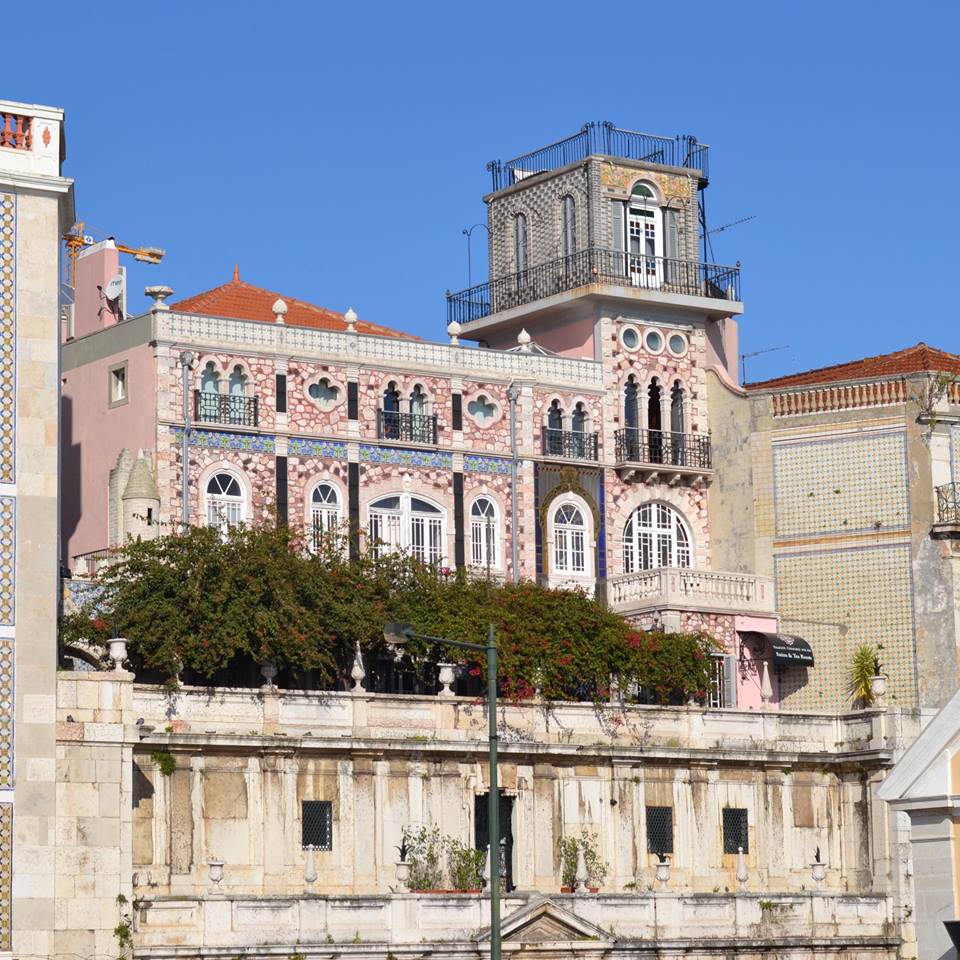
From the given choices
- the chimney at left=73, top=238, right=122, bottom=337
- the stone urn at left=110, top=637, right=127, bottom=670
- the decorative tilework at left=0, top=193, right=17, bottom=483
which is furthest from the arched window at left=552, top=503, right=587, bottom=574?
the decorative tilework at left=0, top=193, right=17, bottom=483

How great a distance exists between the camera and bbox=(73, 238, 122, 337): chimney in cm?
6650

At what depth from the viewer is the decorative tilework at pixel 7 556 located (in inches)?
1865

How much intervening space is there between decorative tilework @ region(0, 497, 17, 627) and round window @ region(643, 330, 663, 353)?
80.4 ft

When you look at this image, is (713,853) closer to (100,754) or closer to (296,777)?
(296,777)

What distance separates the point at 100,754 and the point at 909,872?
18.8m

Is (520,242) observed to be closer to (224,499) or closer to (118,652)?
(224,499)

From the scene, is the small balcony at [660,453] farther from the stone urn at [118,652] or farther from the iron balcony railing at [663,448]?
the stone urn at [118,652]

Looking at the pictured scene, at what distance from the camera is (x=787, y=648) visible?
212ft

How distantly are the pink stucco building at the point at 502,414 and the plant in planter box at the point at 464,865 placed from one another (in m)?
9.04

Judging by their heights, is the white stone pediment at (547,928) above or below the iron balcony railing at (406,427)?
below

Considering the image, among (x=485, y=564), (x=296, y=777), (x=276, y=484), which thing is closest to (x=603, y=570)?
(x=485, y=564)

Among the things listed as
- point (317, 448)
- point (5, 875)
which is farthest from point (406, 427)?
point (5, 875)

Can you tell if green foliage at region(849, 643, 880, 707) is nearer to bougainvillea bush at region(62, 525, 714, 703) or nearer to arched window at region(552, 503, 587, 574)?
bougainvillea bush at region(62, 525, 714, 703)

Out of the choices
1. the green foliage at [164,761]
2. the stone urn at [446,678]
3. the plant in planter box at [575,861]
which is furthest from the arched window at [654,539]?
the green foliage at [164,761]
